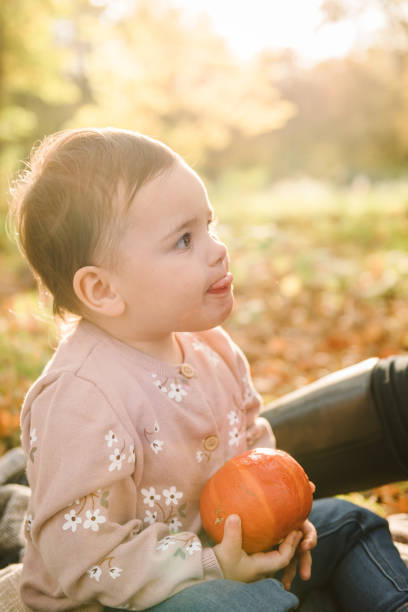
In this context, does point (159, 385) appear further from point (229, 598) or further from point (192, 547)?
point (229, 598)

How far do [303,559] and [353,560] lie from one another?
335 mm

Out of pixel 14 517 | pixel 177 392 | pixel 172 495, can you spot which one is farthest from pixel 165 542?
pixel 14 517

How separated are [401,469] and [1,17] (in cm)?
936

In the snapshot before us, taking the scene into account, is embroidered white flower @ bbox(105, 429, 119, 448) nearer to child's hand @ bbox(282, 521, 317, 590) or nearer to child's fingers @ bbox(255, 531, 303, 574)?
child's fingers @ bbox(255, 531, 303, 574)

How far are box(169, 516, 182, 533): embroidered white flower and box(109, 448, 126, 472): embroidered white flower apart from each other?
0.31m

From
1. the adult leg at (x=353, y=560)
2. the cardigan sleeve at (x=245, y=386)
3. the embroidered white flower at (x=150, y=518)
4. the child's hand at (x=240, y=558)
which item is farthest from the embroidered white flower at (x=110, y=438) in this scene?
the adult leg at (x=353, y=560)

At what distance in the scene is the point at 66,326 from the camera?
5.90 feet

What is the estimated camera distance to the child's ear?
154 cm

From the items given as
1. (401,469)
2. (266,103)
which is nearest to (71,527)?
(401,469)

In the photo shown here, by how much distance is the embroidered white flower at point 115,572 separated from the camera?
136 cm

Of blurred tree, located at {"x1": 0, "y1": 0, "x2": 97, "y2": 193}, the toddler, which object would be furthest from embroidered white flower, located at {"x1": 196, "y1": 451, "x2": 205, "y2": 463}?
blurred tree, located at {"x1": 0, "y1": 0, "x2": 97, "y2": 193}

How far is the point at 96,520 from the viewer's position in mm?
1362

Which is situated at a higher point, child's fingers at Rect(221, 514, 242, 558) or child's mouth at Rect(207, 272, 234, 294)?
child's mouth at Rect(207, 272, 234, 294)

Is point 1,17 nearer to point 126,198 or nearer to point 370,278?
point 370,278
